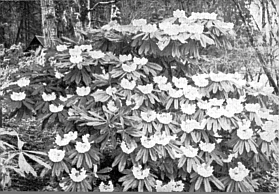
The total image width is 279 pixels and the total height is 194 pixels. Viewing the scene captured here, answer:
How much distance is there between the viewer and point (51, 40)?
84.4 inches

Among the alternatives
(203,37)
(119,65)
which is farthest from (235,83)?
(119,65)

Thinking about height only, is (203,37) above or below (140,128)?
above

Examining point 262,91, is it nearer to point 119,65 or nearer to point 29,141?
point 119,65

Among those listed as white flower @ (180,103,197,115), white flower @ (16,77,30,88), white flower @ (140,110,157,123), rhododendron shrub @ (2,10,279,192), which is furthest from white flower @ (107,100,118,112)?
white flower @ (16,77,30,88)

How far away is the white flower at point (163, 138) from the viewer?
1.93 m

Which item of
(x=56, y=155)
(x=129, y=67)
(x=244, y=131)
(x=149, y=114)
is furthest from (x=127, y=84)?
(x=244, y=131)

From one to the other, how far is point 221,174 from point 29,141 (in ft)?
3.45

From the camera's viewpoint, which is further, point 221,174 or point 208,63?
point 208,63

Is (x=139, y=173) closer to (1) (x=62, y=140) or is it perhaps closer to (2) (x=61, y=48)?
(1) (x=62, y=140)

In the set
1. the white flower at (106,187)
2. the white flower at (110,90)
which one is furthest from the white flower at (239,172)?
the white flower at (110,90)

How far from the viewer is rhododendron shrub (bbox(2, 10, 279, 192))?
6.37ft

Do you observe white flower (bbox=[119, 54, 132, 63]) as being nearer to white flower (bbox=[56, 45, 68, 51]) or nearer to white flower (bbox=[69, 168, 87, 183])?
white flower (bbox=[56, 45, 68, 51])

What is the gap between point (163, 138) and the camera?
76.5 inches

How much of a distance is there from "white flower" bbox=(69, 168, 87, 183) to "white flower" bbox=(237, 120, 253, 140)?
81 cm
